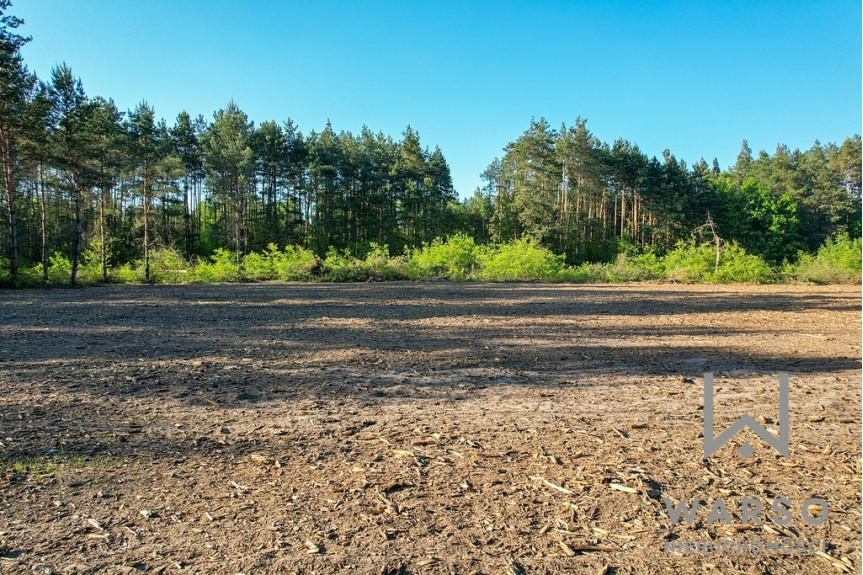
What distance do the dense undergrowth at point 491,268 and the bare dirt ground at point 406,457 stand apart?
19.1 m

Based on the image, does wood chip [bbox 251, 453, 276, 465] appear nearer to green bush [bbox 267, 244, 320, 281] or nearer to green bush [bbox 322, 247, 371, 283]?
green bush [bbox 322, 247, 371, 283]

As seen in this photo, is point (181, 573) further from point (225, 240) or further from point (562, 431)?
point (225, 240)

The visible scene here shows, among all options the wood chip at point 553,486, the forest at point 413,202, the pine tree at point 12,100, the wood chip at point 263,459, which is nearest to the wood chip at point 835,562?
the wood chip at point 553,486

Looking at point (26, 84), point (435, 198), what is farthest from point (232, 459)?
point (435, 198)

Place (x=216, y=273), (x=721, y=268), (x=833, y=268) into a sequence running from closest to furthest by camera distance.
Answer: (x=833, y=268) → (x=721, y=268) → (x=216, y=273)

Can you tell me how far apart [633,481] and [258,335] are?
663cm

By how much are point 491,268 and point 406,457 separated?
79.2 feet

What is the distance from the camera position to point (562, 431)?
11.1 ft

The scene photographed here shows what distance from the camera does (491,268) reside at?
2672 centimetres

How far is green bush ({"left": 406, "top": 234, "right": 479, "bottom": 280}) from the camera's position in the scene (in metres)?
26.8

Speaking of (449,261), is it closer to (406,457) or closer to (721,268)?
(721,268)

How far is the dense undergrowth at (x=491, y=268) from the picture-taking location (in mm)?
23547

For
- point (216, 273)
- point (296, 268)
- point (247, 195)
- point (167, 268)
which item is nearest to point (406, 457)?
point (296, 268)

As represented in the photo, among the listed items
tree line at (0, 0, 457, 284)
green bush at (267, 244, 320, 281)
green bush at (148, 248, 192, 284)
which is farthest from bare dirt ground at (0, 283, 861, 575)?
tree line at (0, 0, 457, 284)
